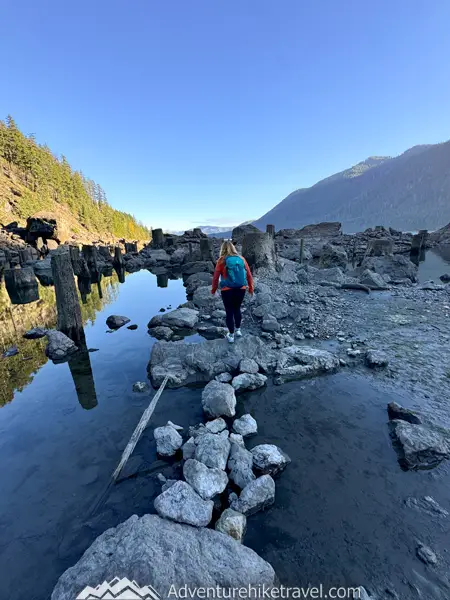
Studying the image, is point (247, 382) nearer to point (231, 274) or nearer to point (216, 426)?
point (216, 426)

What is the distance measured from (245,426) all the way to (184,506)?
5.53 ft

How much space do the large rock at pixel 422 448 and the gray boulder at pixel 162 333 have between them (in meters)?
7.08

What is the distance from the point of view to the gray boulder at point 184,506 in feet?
8.98

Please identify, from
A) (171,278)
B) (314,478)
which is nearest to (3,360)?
(314,478)

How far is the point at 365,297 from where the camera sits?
11.6 metres

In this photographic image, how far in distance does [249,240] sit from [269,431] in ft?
39.8

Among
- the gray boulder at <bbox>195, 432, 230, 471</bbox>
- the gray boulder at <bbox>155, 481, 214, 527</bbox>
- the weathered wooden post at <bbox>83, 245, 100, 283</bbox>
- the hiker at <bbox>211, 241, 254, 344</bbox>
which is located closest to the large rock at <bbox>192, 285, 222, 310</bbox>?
the hiker at <bbox>211, 241, 254, 344</bbox>

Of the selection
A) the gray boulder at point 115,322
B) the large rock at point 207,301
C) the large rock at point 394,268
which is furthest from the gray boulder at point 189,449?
the large rock at point 394,268

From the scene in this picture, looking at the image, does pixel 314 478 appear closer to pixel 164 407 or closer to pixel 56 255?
pixel 164 407

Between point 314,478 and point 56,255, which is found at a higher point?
point 56,255

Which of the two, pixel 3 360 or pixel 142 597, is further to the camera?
pixel 3 360

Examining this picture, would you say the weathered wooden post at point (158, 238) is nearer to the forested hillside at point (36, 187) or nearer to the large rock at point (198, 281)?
the forested hillside at point (36, 187)

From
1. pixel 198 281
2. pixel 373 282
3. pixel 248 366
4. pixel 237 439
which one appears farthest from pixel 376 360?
pixel 198 281

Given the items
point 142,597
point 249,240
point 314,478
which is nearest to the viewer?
point 142,597
